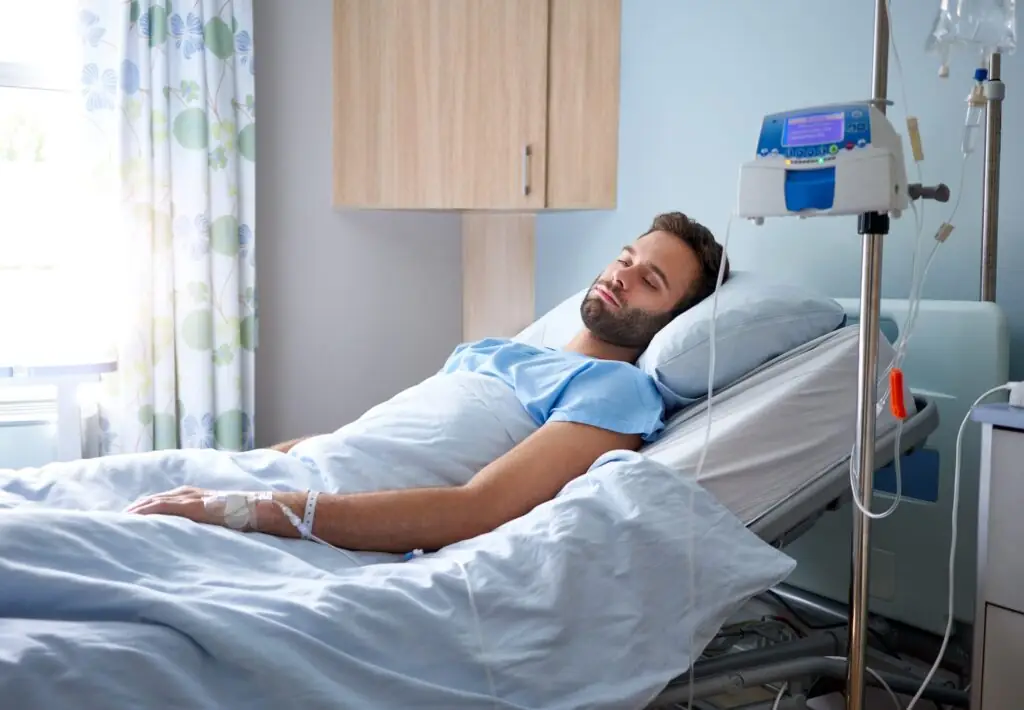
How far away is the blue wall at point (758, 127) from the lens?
69.7 inches

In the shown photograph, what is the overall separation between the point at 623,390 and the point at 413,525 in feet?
1.41

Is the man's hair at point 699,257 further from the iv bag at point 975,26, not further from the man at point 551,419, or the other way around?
the iv bag at point 975,26

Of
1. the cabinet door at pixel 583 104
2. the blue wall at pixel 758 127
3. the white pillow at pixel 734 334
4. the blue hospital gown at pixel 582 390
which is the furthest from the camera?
the cabinet door at pixel 583 104

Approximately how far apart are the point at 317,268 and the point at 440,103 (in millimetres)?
707

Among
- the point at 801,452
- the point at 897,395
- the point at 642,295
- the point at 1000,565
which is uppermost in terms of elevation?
the point at 642,295

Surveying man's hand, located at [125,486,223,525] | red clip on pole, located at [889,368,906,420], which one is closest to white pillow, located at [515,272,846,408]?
red clip on pole, located at [889,368,906,420]

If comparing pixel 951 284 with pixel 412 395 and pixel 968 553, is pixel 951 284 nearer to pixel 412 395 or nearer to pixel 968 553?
pixel 968 553

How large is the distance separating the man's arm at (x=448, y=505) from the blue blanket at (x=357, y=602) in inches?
1.2

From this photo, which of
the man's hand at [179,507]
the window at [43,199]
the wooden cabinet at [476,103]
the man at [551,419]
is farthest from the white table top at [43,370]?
the man's hand at [179,507]

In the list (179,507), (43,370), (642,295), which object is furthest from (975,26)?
(43,370)

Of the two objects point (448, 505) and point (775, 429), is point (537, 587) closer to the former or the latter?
point (448, 505)

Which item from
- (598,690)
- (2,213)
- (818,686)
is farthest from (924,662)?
(2,213)

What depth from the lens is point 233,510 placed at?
1257mm

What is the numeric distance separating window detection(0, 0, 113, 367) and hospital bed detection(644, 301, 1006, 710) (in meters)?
1.98
